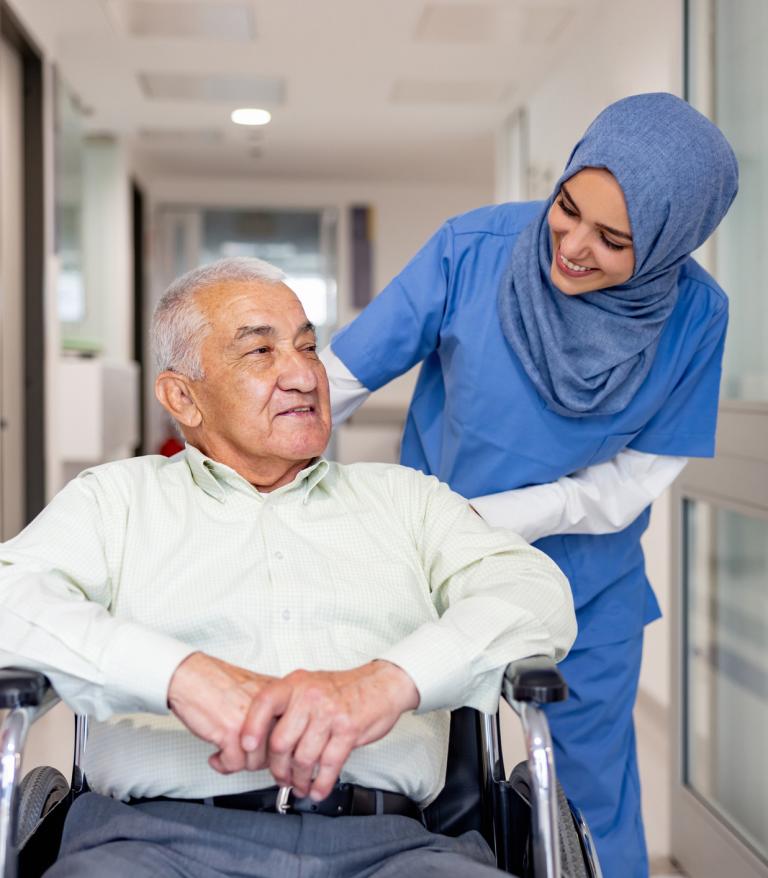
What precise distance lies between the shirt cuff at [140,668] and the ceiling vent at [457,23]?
394 centimetres

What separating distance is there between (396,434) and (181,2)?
5286 millimetres

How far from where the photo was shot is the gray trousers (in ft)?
3.69

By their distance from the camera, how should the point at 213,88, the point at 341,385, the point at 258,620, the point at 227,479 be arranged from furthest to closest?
the point at 213,88 < the point at 341,385 < the point at 227,479 < the point at 258,620

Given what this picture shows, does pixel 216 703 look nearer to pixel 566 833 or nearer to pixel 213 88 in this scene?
pixel 566 833

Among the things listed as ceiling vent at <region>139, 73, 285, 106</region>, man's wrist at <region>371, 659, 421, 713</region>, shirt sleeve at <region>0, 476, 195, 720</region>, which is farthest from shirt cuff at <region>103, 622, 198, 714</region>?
ceiling vent at <region>139, 73, 285, 106</region>

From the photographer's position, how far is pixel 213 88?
5.95 metres

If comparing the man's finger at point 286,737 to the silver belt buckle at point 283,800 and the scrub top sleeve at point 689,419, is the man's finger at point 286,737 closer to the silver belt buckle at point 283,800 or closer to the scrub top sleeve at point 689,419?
the silver belt buckle at point 283,800

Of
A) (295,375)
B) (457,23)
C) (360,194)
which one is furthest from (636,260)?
(360,194)

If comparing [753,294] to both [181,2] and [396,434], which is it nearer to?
[181,2]

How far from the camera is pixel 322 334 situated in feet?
31.1

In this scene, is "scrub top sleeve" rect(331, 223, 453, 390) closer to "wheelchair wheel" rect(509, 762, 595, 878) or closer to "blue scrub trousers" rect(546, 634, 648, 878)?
"blue scrub trousers" rect(546, 634, 648, 878)

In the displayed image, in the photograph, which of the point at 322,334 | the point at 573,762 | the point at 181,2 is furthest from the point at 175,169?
the point at 573,762

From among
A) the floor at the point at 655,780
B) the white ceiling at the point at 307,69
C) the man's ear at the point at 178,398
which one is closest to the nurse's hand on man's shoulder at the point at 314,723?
the man's ear at the point at 178,398

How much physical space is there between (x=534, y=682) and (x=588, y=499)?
2.02 feet
